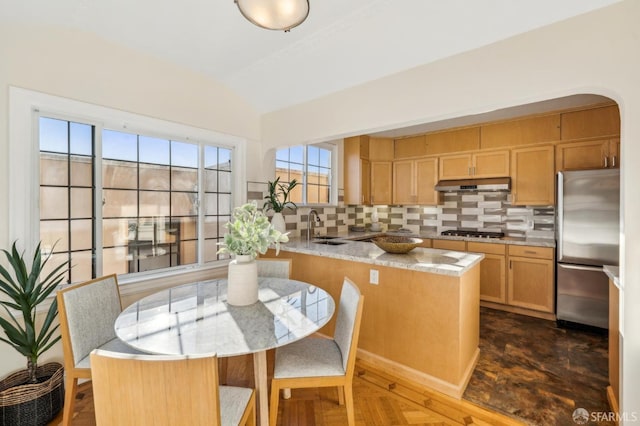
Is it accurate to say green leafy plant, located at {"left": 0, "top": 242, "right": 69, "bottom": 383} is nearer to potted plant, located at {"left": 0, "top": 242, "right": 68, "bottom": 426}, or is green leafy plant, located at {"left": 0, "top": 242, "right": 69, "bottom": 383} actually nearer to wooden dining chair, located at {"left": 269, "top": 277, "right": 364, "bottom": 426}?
potted plant, located at {"left": 0, "top": 242, "right": 68, "bottom": 426}

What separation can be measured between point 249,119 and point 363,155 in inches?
75.2

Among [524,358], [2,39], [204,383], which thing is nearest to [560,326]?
[524,358]

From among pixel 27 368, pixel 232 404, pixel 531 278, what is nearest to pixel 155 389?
pixel 232 404

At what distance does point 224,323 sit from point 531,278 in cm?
349

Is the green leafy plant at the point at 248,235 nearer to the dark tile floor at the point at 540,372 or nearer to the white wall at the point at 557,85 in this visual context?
the white wall at the point at 557,85

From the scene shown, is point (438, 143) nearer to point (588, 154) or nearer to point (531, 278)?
point (588, 154)

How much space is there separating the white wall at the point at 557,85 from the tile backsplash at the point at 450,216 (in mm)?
1858

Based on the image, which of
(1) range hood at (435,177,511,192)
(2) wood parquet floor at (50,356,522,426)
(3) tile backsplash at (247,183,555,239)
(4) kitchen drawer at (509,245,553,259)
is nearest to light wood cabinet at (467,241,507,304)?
(4) kitchen drawer at (509,245,553,259)

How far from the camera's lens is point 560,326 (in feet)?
9.91

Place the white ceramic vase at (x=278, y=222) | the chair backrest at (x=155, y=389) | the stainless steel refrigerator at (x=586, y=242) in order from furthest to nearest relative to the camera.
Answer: the white ceramic vase at (x=278, y=222) → the stainless steel refrigerator at (x=586, y=242) → the chair backrest at (x=155, y=389)

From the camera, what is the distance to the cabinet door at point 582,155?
3.01m

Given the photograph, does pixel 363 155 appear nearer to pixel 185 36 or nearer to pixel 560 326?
pixel 185 36

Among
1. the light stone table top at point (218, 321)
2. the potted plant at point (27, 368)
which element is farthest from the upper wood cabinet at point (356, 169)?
the potted plant at point (27, 368)

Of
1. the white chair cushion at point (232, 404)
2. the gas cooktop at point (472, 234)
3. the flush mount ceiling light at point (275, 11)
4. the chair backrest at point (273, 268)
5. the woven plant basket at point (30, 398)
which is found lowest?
the woven plant basket at point (30, 398)
